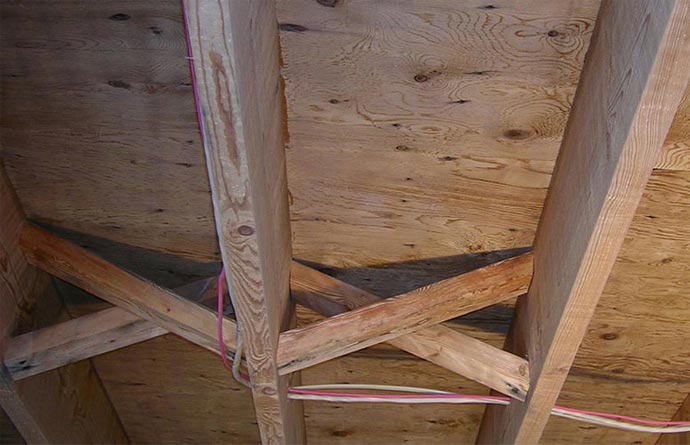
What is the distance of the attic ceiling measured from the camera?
74.9 inches

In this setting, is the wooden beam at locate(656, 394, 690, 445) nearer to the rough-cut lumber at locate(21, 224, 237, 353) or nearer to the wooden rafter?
the wooden rafter

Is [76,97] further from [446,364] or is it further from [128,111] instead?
[446,364]

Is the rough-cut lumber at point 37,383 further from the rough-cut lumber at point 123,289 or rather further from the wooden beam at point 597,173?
the wooden beam at point 597,173

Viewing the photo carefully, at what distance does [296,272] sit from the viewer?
238cm

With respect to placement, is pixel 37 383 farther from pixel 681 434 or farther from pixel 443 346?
pixel 681 434

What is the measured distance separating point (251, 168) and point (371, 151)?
2.01 ft

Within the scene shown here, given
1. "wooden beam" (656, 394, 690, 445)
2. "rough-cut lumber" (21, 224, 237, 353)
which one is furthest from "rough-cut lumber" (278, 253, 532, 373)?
"wooden beam" (656, 394, 690, 445)

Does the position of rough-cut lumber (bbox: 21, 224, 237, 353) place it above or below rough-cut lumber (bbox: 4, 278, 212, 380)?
above

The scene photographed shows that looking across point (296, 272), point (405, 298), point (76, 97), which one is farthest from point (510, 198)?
point (76, 97)

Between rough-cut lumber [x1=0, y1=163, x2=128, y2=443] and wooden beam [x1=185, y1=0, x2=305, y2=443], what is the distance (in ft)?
2.18

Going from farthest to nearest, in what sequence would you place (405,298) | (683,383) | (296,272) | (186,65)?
(683,383) → (296,272) → (405,298) → (186,65)

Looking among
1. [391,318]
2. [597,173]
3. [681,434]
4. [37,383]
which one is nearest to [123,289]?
[37,383]

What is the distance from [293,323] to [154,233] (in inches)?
18.1

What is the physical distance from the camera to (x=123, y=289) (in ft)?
7.28
